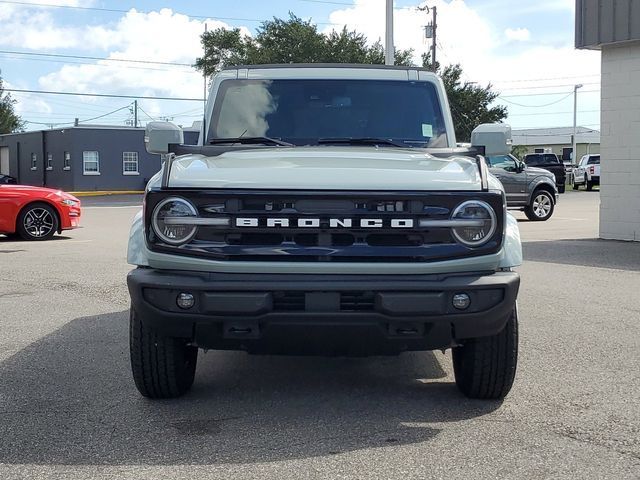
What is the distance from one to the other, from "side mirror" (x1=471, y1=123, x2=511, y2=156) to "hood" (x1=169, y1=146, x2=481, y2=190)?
0.70 metres

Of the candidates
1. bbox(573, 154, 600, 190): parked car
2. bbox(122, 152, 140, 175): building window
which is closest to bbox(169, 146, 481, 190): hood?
bbox(573, 154, 600, 190): parked car

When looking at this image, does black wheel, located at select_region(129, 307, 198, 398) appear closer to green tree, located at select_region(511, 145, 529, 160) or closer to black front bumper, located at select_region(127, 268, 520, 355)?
black front bumper, located at select_region(127, 268, 520, 355)

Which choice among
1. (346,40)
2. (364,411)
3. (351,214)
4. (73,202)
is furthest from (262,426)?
(346,40)

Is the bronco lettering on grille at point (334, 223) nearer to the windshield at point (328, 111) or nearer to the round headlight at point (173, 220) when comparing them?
the round headlight at point (173, 220)

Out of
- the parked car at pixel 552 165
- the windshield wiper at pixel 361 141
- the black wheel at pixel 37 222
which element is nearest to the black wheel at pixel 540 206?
the black wheel at pixel 37 222

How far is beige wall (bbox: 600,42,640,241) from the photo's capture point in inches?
582

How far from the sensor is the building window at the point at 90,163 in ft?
158

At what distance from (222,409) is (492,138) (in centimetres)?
251

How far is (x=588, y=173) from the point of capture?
132 ft

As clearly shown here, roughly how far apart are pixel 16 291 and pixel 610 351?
6.27 m

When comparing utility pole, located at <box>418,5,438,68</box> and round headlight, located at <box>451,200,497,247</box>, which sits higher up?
utility pole, located at <box>418,5,438,68</box>

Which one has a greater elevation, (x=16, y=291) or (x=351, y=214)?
(x=351, y=214)

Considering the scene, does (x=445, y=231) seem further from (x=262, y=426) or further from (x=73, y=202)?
(x=73, y=202)

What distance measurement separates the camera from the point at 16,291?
9133 millimetres
